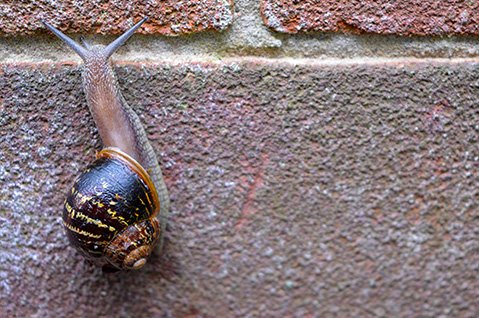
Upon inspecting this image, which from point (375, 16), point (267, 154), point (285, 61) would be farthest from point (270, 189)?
point (375, 16)

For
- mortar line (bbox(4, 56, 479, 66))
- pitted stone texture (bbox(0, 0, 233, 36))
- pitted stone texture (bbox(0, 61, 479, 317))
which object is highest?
Answer: pitted stone texture (bbox(0, 0, 233, 36))

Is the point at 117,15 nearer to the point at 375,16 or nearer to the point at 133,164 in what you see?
the point at 133,164

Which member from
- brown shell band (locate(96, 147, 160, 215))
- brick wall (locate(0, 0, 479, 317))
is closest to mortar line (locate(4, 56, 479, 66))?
brick wall (locate(0, 0, 479, 317))

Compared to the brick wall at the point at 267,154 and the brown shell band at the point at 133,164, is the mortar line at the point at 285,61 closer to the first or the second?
the brick wall at the point at 267,154

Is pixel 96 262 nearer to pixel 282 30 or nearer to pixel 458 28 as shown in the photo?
pixel 282 30

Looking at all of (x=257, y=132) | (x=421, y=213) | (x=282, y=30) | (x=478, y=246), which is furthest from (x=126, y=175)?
(x=478, y=246)

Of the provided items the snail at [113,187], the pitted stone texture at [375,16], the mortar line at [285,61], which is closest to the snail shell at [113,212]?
the snail at [113,187]

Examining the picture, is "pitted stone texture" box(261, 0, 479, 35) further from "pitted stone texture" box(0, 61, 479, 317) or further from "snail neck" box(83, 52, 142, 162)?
"snail neck" box(83, 52, 142, 162)
